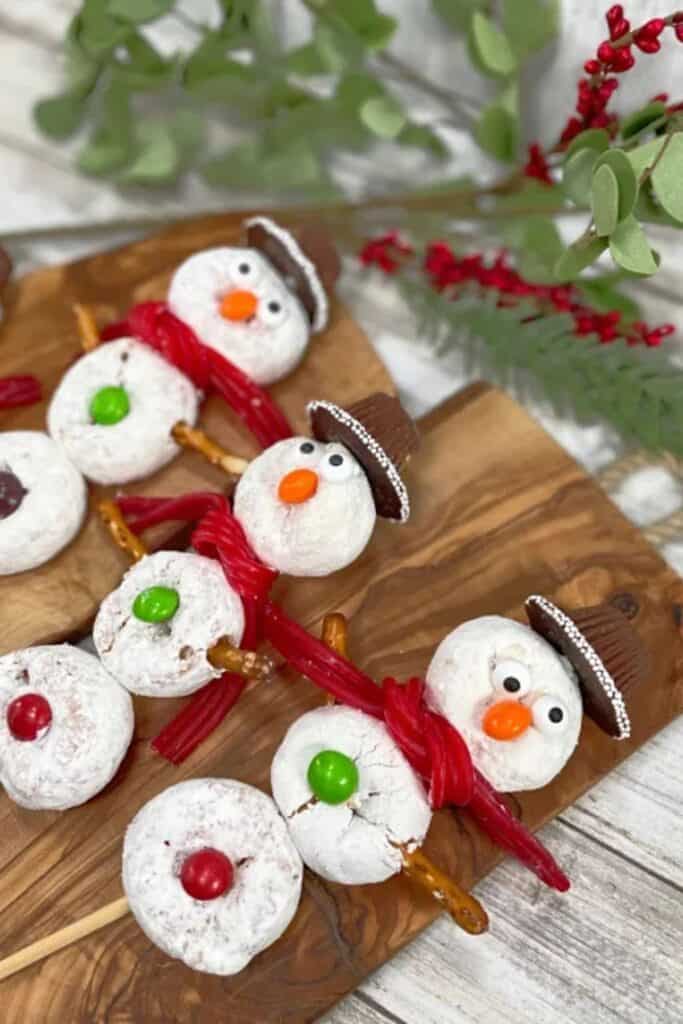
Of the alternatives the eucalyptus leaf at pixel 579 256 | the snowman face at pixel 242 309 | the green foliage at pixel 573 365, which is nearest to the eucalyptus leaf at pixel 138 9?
Answer: the snowman face at pixel 242 309

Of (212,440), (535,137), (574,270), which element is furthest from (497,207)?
(212,440)

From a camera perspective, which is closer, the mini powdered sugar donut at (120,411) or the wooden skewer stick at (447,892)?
the wooden skewer stick at (447,892)

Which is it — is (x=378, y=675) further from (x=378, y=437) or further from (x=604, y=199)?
(x=604, y=199)

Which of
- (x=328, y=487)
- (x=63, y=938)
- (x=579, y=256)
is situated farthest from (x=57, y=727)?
(x=579, y=256)

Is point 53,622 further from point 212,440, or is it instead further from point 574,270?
point 574,270

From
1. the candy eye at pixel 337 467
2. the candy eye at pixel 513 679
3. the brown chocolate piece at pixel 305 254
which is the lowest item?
the candy eye at pixel 513 679

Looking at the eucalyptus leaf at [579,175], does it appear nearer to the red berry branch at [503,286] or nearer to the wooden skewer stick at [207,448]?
the red berry branch at [503,286]
